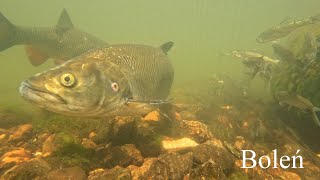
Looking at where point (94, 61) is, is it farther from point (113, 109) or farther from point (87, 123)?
point (87, 123)

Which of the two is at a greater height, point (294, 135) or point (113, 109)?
point (113, 109)

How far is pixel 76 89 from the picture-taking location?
348 cm

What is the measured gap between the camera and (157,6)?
165m

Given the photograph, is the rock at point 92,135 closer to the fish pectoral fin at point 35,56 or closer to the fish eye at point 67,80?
the fish eye at point 67,80

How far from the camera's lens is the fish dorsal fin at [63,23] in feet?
28.3

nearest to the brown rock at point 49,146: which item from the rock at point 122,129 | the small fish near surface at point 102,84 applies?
the rock at point 122,129

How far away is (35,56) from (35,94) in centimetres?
577

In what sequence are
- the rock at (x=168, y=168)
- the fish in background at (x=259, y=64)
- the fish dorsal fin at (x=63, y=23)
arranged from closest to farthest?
the rock at (x=168, y=168) → the fish in background at (x=259, y=64) → the fish dorsal fin at (x=63, y=23)

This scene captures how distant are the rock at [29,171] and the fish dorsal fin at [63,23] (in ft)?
18.9

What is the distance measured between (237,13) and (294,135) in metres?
152

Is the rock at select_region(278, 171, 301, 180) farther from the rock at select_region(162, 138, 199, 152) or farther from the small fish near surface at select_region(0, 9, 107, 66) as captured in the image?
the small fish near surface at select_region(0, 9, 107, 66)

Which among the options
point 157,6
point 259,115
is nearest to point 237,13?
point 157,6

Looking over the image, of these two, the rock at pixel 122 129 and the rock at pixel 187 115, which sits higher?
the rock at pixel 122 129

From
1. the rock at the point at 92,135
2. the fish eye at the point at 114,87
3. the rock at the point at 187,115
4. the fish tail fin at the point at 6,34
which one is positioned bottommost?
the rock at the point at 187,115
